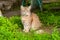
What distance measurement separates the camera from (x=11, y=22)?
746 centimetres

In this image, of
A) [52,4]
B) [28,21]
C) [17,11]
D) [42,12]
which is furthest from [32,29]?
[52,4]

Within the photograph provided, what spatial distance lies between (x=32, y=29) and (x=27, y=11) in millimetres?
580

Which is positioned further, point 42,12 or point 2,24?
point 42,12

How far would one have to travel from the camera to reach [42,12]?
8.64 metres

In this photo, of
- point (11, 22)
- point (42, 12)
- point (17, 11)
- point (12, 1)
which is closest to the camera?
point (11, 22)

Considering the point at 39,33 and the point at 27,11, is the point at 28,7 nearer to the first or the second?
the point at 27,11

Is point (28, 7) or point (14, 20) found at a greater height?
point (28, 7)

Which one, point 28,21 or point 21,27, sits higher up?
point 28,21

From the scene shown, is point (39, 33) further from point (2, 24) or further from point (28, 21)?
point (2, 24)

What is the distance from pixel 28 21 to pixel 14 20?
2.18ft

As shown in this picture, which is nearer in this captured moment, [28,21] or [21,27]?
[28,21]

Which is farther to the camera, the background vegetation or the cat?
the cat

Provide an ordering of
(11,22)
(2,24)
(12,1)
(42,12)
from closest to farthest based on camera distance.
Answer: (2,24), (11,22), (42,12), (12,1)

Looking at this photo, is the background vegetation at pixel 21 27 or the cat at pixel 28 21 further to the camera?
the cat at pixel 28 21
